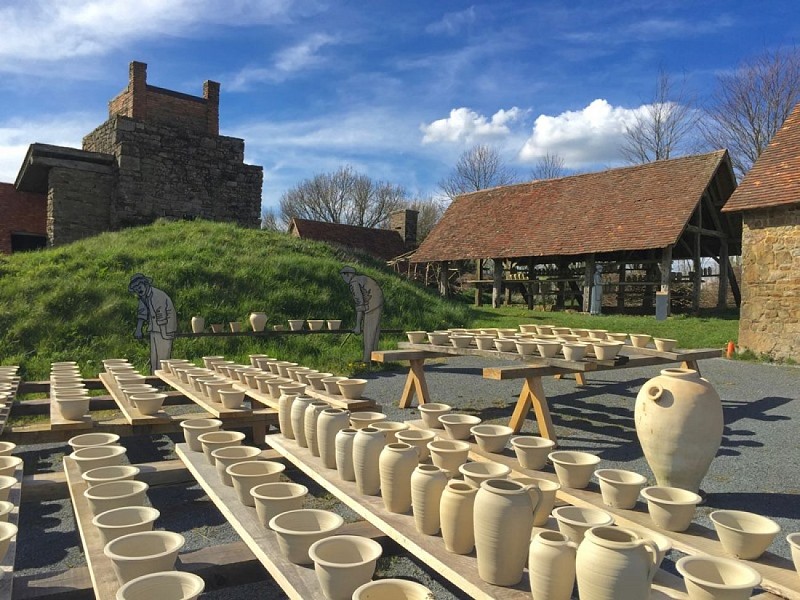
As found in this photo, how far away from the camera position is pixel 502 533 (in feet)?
5.92

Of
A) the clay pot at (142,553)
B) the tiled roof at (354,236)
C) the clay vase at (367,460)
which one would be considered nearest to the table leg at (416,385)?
the clay vase at (367,460)

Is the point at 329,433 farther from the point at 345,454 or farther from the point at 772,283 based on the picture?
the point at 772,283

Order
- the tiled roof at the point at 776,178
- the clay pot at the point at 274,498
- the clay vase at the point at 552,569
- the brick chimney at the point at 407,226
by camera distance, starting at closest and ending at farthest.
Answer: the clay vase at the point at 552,569
the clay pot at the point at 274,498
the tiled roof at the point at 776,178
the brick chimney at the point at 407,226

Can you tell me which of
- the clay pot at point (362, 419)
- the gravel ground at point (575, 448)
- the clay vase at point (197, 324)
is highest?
the clay vase at point (197, 324)

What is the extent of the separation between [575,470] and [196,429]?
2.19 metres

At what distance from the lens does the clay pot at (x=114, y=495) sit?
240 cm

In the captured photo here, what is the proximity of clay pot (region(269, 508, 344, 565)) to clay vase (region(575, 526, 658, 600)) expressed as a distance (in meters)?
0.92

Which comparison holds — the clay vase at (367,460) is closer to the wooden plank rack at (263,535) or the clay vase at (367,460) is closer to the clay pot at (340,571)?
the wooden plank rack at (263,535)

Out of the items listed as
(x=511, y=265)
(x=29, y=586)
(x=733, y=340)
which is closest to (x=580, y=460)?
(x=29, y=586)

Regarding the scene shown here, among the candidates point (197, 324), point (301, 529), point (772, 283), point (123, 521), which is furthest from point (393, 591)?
point (772, 283)

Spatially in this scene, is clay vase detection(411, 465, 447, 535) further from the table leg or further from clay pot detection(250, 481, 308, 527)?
the table leg

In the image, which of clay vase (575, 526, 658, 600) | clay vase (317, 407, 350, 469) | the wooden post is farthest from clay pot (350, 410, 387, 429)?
the wooden post

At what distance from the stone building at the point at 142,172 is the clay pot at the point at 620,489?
1601 cm

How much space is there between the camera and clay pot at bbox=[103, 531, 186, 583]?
73.7 inches
